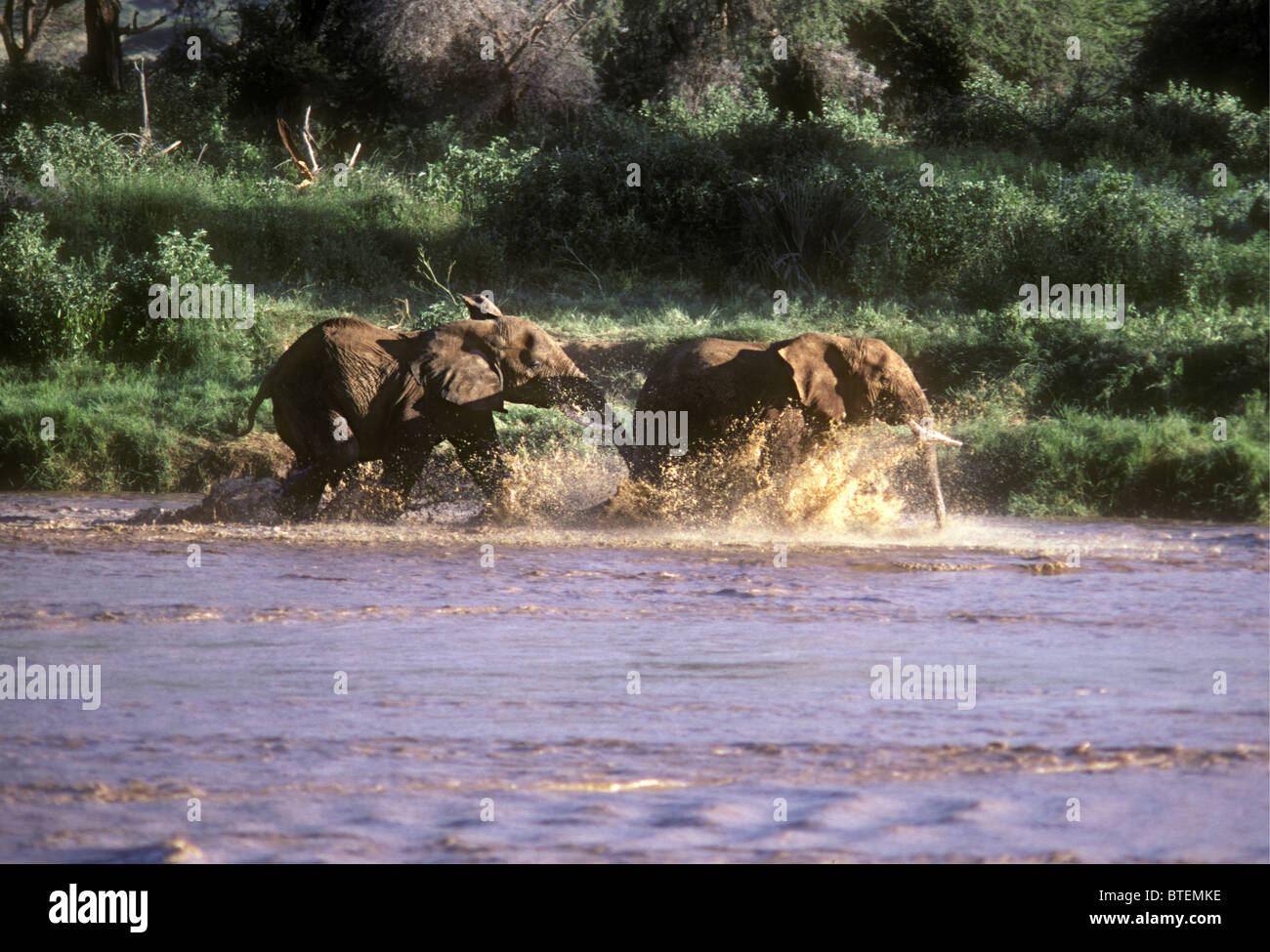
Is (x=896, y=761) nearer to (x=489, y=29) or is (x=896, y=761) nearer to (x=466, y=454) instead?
(x=466, y=454)

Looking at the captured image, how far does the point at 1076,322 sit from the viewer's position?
1590 centimetres

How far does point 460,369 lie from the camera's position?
1172 cm

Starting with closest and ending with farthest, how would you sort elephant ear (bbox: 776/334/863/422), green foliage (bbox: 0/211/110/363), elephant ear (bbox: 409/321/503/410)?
elephant ear (bbox: 776/334/863/422), elephant ear (bbox: 409/321/503/410), green foliage (bbox: 0/211/110/363)

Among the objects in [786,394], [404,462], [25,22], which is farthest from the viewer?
[25,22]

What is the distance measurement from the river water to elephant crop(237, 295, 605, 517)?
1201 millimetres

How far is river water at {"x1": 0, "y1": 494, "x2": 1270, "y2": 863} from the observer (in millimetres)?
4598

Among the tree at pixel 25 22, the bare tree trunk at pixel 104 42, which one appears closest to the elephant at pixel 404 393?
the bare tree trunk at pixel 104 42

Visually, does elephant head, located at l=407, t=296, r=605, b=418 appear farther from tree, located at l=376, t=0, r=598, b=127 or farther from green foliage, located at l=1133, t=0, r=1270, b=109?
green foliage, located at l=1133, t=0, r=1270, b=109

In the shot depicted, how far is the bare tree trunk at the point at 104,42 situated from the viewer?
29219mm

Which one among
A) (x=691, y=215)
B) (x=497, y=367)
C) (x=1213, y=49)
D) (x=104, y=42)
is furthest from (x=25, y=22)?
(x=497, y=367)

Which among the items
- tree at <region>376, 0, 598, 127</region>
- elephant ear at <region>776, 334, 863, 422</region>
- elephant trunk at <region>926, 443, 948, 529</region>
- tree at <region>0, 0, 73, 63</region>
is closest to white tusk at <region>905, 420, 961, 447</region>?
elephant trunk at <region>926, 443, 948, 529</region>

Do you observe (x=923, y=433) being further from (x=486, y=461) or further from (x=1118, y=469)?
(x=486, y=461)

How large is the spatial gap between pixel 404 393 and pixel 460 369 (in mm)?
429

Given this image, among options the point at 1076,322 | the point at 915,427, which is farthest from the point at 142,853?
the point at 1076,322
